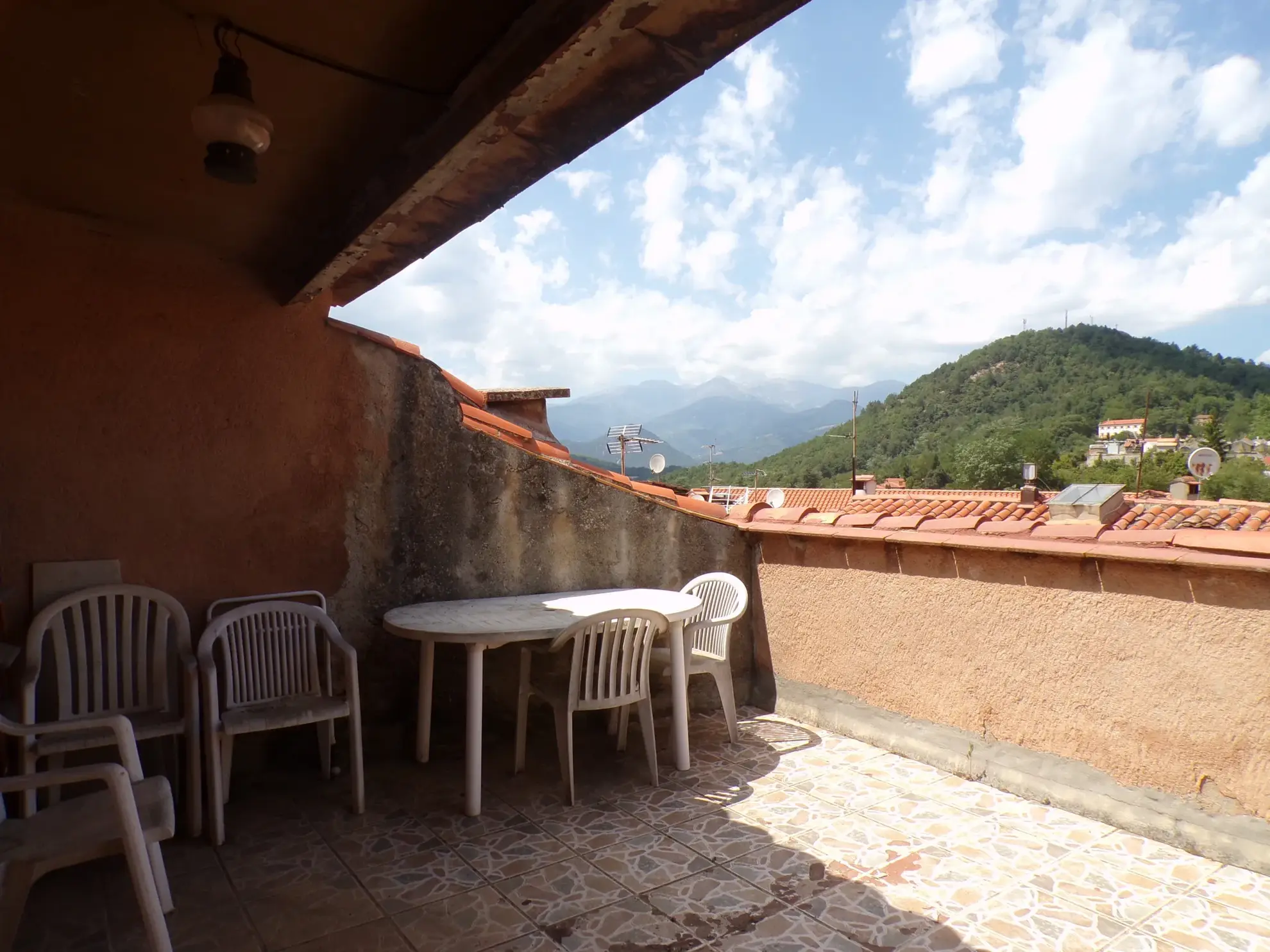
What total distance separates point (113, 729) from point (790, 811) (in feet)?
8.70

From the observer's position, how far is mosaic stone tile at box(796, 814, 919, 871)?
2818 millimetres

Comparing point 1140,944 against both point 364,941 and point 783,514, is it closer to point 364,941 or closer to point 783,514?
point 364,941

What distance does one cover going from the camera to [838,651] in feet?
13.9

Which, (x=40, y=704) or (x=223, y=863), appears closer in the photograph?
(x=223, y=863)

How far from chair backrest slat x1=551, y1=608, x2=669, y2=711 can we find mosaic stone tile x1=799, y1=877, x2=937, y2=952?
1163 millimetres

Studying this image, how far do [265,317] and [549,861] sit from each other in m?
2.87

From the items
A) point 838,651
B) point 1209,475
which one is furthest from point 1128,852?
point 1209,475

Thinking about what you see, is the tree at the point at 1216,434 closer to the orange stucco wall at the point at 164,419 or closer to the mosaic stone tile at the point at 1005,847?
the mosaic stone tile at the point at 1005,847

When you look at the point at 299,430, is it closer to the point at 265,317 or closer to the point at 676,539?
the point at 265,317

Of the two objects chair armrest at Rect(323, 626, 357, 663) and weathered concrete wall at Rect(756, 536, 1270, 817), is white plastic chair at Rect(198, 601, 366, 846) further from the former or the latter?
weathered concrete wall at Rect(756, 536, 1270, 817)

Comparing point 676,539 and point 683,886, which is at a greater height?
point 676,539

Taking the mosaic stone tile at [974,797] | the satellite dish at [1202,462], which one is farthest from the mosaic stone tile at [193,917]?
the satellite dish at [1202,462]

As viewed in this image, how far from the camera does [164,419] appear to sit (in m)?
3.35

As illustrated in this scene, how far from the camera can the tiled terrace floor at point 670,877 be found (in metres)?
2.33
